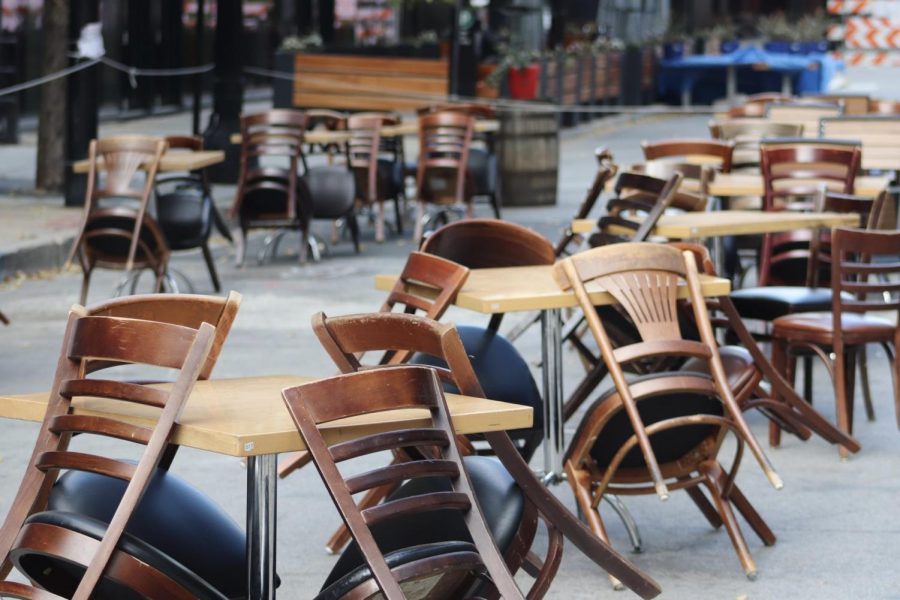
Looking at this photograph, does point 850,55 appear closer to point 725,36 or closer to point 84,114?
point 725,36

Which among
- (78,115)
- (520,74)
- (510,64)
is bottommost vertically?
(78,115)

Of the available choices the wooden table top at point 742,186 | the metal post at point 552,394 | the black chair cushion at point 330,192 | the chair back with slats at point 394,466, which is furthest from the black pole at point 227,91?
the chair back with slats at point 394,466

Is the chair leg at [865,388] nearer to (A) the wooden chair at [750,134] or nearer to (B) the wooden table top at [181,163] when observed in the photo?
(A) the wooden chair at [750,134]

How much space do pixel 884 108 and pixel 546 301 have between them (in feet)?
30.8

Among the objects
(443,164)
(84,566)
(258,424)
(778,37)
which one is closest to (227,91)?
(443,164)

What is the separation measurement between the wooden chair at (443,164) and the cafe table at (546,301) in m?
7.67

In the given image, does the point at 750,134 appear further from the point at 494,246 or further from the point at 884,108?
the point at 494,246

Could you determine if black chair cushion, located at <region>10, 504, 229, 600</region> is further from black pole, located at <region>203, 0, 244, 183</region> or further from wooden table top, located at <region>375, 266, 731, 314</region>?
black pole, located at <region>203, 0, 244, 183</region>

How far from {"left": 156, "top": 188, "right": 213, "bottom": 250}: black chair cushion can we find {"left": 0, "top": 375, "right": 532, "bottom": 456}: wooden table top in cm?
635

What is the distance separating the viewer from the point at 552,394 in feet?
18.5

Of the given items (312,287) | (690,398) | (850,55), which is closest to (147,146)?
(312,287)

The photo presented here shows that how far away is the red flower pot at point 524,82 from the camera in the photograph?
21.9 metres

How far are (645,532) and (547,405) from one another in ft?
1.82

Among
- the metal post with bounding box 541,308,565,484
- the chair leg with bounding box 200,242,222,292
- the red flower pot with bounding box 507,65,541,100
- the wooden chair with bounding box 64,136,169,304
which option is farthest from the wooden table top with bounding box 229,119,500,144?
the metal post with bounding box 541,308,565,484
